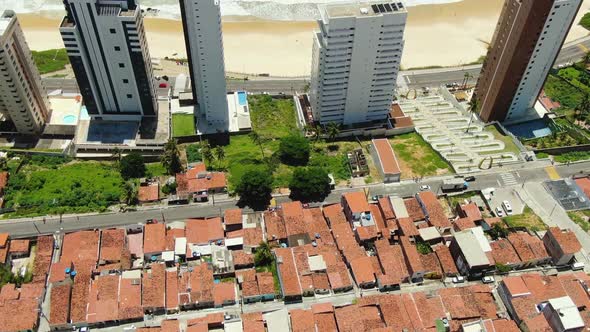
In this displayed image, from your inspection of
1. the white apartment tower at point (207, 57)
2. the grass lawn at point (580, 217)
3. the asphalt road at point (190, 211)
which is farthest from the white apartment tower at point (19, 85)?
the grass lawn at point (580, 217)

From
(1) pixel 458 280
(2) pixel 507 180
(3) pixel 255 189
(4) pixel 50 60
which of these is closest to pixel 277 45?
(4) pixel 50 60

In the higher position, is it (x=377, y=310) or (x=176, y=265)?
(x=176, y=265)

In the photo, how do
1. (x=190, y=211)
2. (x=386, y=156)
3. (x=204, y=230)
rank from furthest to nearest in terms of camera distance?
(x=386, y=156)
(x=190, y=211)
(x=204, y=230)

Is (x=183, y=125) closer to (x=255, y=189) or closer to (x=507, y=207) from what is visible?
(x=255, y=189)

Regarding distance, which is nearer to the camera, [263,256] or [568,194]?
[263,256]

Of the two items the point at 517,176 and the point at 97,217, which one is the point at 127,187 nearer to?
the point at 97,217

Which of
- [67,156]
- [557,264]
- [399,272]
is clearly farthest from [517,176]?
[67,156]

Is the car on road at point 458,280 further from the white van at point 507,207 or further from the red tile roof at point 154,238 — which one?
the red tile roof at point 154,238
